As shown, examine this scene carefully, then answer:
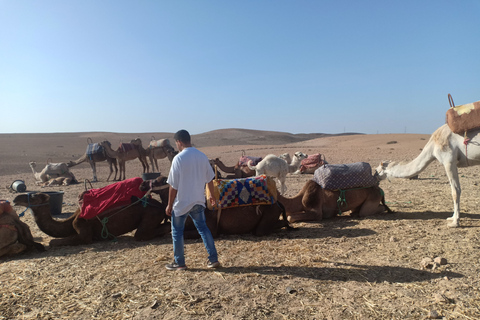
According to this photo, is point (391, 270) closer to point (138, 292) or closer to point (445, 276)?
point (445, 276)

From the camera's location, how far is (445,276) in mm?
4293

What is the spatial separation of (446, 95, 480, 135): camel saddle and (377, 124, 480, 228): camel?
169 millimetres

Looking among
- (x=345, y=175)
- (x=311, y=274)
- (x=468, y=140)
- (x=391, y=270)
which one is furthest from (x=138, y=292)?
(x=468, y=140)

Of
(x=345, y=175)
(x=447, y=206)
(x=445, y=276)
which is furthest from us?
(x=447, y=206)

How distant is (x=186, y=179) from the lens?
4609 mm

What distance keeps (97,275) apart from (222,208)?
2.46 m

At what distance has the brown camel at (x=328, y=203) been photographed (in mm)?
7324

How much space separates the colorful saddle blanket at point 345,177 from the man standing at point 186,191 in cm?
349

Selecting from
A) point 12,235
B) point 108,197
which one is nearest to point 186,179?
point 108,197

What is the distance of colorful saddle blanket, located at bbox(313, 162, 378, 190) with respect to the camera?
743cm

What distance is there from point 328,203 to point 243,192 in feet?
6.98

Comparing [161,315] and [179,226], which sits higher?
[179,226]

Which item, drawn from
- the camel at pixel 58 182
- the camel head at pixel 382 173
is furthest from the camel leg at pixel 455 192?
the camel at pixel 58 182

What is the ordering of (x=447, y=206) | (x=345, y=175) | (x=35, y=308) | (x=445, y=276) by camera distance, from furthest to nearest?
(x=447, y=206)
(x=345, y=175)
(x=445, y=276)
(x=35, y=308)
